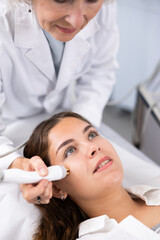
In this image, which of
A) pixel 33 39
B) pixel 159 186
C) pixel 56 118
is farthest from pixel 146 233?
pixel 33 39

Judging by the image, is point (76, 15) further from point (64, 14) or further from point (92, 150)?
point (92, 150)

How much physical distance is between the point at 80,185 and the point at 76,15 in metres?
0.57

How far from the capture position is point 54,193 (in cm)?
128

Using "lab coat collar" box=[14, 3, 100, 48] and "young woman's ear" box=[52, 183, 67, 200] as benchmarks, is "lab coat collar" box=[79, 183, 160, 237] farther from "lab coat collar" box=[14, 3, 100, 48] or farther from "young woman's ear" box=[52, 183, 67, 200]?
"lab coat collar" box=[14, 3, 100, 48]

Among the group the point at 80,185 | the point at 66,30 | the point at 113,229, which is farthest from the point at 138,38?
the point at 113,229

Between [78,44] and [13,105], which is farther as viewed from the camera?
[13,105]

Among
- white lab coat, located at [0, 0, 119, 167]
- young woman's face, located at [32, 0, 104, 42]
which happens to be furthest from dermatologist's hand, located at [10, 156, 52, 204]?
young woman's face, located at [32, 0, 104, 42]

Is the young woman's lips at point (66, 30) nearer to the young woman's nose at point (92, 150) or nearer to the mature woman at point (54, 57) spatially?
the mature woman at point (54, 57)

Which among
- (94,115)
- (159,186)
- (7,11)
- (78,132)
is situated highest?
(7,11)

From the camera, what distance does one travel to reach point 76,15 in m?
1.05

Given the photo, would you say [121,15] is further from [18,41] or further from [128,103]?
[18,41]

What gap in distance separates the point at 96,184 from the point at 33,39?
0.62 metres

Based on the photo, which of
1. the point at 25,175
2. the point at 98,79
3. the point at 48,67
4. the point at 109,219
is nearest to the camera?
the point at 25,175

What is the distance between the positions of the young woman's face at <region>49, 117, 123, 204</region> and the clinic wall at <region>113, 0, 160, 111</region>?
1.56m
